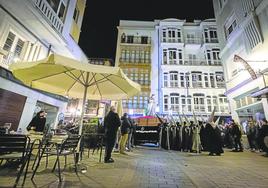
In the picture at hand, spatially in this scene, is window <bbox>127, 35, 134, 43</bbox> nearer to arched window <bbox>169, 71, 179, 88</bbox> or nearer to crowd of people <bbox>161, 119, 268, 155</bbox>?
arched window <bbox>169, 71, 179, 88</bbox>

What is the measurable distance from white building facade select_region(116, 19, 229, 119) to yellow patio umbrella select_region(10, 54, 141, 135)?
17.1 m

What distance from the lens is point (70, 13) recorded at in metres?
11.5

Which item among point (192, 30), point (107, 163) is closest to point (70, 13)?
point (107, 163)

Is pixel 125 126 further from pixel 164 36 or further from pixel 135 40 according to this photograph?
pixel 135 40

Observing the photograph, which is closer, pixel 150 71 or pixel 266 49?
pixel 266 49

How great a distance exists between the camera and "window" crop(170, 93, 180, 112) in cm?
2250

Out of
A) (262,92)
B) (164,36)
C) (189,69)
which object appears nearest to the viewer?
(262,92)

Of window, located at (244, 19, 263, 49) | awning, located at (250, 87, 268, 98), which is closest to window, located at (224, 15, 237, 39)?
window, located at (244, 19, 263, 49)

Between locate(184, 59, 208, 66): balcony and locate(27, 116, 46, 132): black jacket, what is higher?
locate(184, 59, 208, 66): balcony

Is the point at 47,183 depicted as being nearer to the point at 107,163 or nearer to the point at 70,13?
the point at 107,163

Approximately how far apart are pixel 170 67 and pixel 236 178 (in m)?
21.6

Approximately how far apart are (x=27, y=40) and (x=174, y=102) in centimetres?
1878

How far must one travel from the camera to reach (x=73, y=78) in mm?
4902

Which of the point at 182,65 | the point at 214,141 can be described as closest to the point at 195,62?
the point at 182,65
